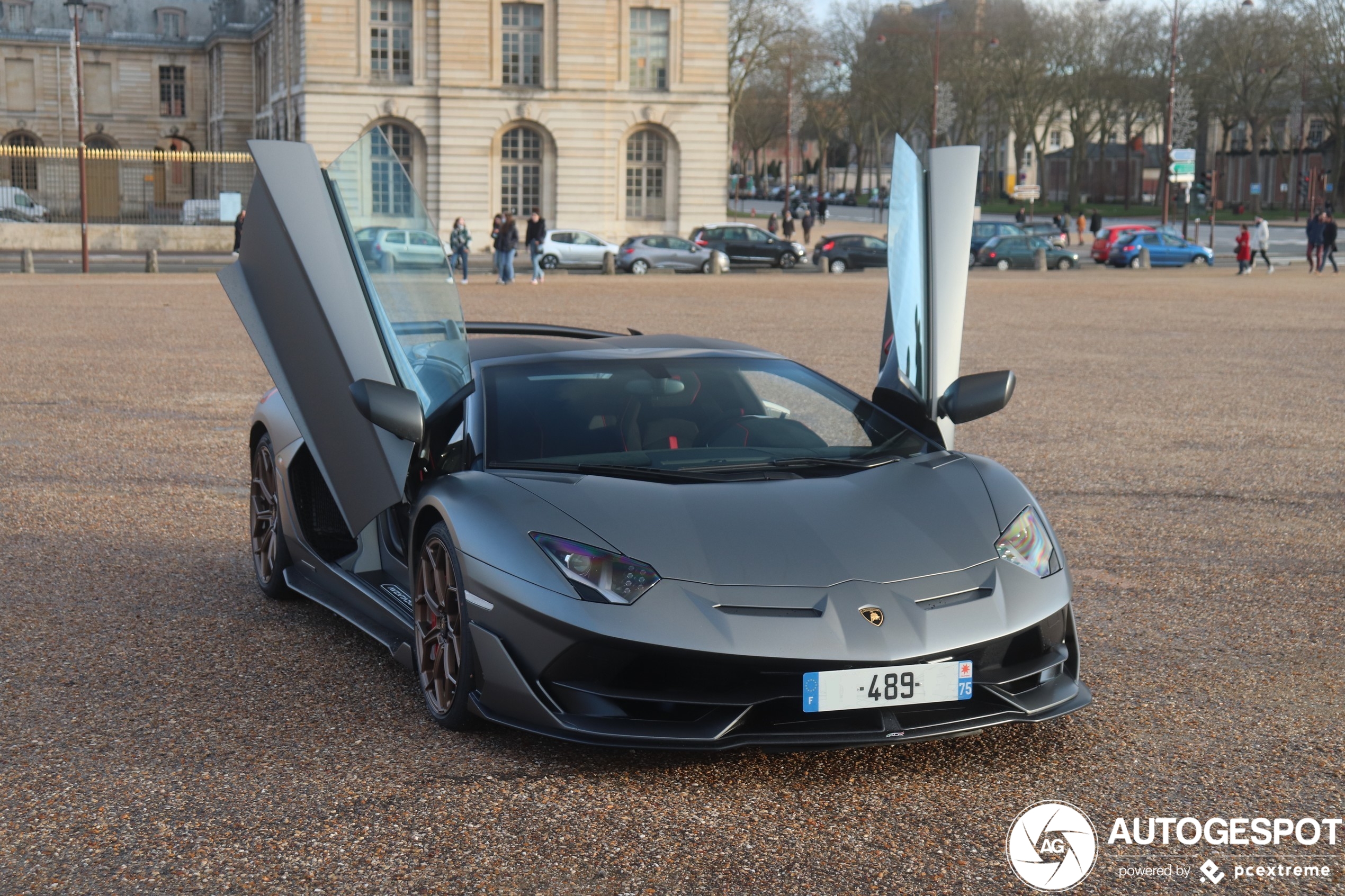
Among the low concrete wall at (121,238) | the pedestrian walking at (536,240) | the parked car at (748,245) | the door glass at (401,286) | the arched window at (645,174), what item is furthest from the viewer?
the arched window at (645,174)

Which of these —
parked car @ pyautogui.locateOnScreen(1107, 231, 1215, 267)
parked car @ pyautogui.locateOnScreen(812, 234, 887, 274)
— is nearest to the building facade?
parked car @ pyautogui.locateOnScreen(812, 234, 887, 274)

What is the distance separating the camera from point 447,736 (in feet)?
14.5

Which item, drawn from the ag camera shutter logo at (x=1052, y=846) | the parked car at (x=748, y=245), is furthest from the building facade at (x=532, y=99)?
the ag camera shutter logo at (x=1052, y=846)

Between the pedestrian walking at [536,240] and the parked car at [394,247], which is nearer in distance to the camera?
the parked car at [394,247]

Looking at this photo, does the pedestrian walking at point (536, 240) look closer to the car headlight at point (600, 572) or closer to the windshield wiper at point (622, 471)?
the windshield wiper at point (622, 471)

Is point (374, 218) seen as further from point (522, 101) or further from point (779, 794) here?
point (522, 101)

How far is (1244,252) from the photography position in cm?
3856

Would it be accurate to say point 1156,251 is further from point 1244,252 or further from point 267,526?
point 267,526

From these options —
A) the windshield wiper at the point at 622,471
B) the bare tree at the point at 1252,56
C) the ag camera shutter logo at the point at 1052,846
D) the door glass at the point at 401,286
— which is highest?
the bare tree at the point at 1252,56

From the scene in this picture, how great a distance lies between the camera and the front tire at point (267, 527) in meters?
6.01

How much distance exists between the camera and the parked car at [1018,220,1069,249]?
45.2 m

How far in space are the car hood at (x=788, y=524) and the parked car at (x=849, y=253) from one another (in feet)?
127

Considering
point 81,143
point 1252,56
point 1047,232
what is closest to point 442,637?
point 81,143

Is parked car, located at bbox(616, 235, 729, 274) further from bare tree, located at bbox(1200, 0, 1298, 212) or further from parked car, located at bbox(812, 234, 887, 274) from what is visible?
bare tree, located at bbox(1200, 0, 1298, 212)
